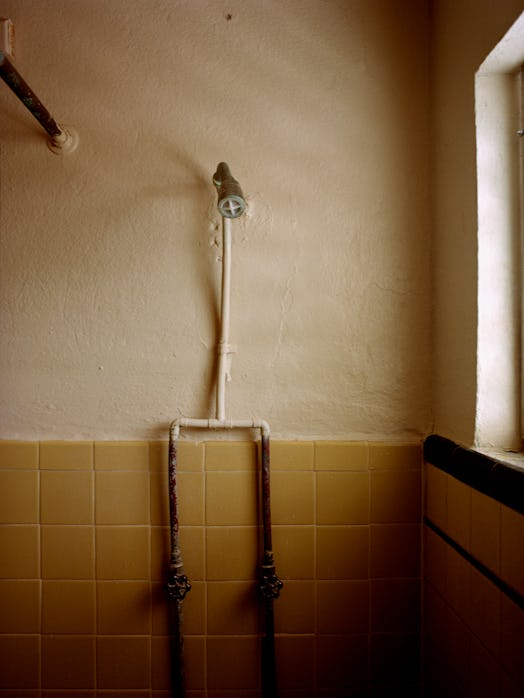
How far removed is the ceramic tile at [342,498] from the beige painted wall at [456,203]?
0.92ft

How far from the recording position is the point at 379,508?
1.20 m

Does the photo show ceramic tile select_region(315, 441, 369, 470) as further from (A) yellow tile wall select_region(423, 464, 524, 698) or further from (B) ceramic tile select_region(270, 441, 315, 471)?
(A) yellow tile wall select_region(423, 464, 524, 698)

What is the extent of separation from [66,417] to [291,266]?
78 centimetres

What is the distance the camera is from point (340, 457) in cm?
120

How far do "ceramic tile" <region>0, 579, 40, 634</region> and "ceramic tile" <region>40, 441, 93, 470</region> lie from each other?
34 cm

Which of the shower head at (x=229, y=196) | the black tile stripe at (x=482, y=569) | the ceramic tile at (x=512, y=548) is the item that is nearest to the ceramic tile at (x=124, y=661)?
the black tile stripe at (x=482, y=569)

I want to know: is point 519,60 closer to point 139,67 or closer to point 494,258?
point 494,258

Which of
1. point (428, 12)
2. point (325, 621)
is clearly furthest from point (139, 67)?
point (325, 621)

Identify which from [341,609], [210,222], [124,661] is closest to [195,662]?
[124,661]

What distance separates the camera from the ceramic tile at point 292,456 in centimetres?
120

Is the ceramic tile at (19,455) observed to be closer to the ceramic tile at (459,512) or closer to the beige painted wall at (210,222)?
the beige painted wall at (210,222)

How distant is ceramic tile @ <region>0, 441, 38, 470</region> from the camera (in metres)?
1.20

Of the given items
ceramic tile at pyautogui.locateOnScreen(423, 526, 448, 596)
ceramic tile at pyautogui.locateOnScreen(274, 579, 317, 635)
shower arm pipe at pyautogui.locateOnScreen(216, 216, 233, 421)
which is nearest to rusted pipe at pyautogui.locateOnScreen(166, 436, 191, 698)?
shower arm pipe at pyautogui.locateOnScreen(216, 216, 233, 421)

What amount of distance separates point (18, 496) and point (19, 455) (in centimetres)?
12
